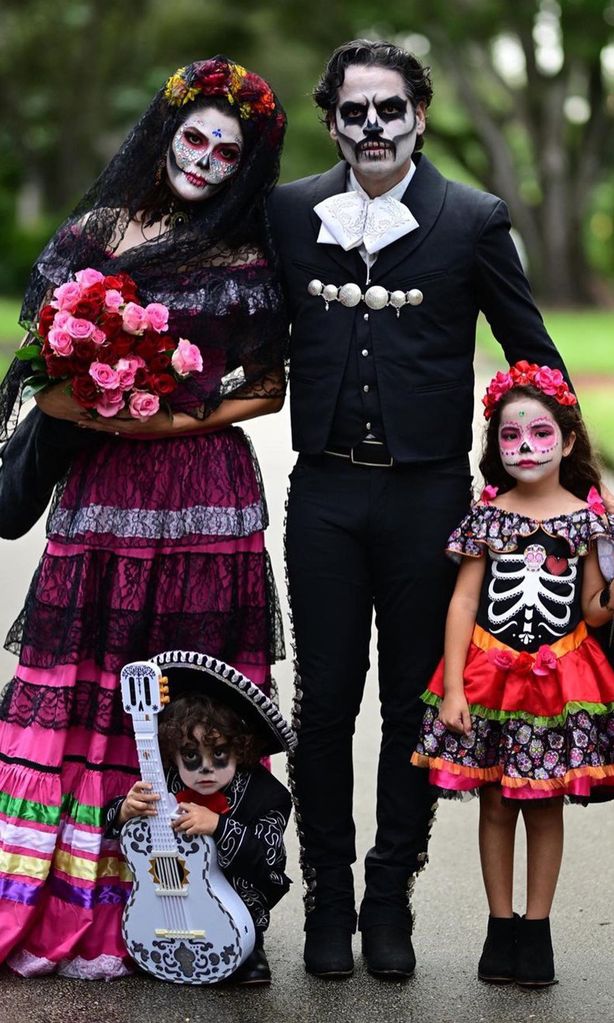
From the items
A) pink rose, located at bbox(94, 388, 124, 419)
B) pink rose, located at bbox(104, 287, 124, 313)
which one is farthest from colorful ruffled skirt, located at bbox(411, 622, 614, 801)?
pink rose, located at bbox(104, 287, 124, 313)

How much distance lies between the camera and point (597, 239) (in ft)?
151


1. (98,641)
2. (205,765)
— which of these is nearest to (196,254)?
(98,641)

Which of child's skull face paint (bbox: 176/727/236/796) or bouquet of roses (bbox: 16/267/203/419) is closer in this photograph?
bouquet of roses (bbox: 16/267/203/419)

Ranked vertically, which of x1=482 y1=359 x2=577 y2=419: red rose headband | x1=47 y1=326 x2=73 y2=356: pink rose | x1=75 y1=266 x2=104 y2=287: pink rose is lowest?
x1=47 y1=326 x2=73 y2=356: pink rose

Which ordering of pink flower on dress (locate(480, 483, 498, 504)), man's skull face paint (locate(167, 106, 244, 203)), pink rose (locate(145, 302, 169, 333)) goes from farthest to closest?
pink flower on dress (locate(480, 483, 498, 504)) < man's skull face paint (locate(167, 106, 244, 203)) < pink rose (locate(145, 302, 169, 333))

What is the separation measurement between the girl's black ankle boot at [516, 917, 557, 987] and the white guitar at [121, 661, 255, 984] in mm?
692

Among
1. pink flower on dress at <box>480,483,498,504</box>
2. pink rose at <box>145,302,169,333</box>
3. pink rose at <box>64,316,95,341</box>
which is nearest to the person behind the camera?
pink rose at <box>64,316,95,341</box>

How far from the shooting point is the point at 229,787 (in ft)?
13.0

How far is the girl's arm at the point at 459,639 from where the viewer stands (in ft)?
12.5

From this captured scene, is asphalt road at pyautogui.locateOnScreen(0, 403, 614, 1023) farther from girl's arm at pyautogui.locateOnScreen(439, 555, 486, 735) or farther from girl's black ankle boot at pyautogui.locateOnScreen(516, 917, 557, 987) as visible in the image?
girl's arm at pyautogui.locateOnScreen(439, 555, 486, 735)

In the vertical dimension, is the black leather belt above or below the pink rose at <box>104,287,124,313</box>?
below

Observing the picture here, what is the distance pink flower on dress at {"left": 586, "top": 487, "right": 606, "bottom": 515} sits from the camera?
12.7 feet

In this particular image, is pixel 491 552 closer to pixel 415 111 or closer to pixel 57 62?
pixel 415 111

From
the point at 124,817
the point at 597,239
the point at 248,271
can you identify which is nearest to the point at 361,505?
the point at 248,271
